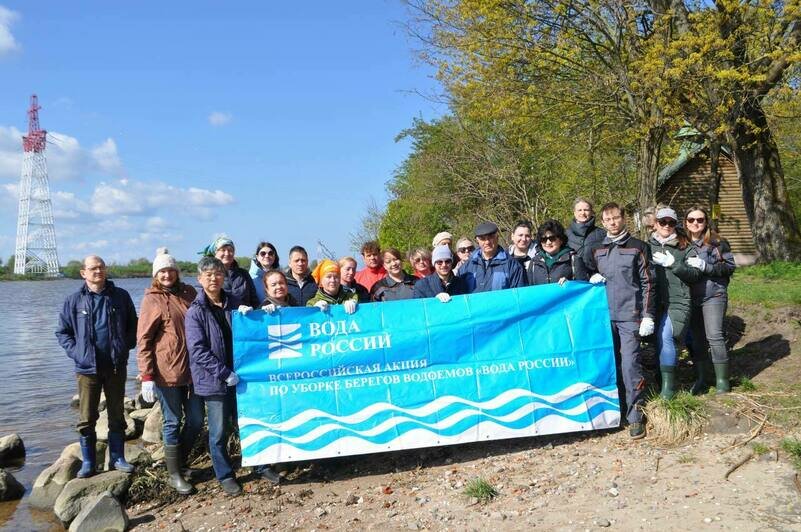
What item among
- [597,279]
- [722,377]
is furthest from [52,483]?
[722,377]

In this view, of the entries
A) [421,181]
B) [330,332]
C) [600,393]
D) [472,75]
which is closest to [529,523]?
[600,393]

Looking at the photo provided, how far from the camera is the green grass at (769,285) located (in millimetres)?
8578

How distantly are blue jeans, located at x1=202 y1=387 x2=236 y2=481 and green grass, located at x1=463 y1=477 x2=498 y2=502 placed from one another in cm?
226

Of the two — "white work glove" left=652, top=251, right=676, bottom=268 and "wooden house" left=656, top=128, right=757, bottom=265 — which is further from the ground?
"wooden house" left=656, top=128, right=757, bottom=265

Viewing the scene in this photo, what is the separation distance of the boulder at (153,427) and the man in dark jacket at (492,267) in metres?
5.95

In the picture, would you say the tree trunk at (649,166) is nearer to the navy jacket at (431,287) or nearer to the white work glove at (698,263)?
the white work glove at (698,263)

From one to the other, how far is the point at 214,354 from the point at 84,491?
2.23m

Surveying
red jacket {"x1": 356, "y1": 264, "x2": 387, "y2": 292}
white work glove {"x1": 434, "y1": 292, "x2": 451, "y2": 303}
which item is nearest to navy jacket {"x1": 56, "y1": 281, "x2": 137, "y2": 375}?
red jacket {"x1": 356, "y1": 264, "x2": 387, "y2": 292}

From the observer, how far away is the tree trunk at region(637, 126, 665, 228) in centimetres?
1298

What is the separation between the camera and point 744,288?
396 inches

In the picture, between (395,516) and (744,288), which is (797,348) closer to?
(744,288)

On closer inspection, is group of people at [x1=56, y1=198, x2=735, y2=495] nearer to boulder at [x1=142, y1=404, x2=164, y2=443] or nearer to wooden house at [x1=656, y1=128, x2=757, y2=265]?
boulder at [x1=142, y1=404, x2=164, y2=443]

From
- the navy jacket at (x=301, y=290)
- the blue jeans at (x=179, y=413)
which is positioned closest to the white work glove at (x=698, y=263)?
the navy jacket at (x=301, y=290)

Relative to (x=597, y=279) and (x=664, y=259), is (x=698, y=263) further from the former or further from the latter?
(x=597, y=279)
